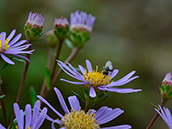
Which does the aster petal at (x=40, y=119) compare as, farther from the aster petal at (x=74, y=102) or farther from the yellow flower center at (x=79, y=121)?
the aster petal at (x=74, y=102)

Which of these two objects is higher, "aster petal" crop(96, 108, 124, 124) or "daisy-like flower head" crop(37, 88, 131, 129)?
"daisy-like flower head" crop(37, 88, 131, 129)

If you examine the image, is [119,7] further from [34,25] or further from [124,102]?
[34,25]

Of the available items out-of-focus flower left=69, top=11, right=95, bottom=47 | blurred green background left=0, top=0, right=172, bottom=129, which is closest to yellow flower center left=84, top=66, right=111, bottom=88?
out-of-focus flower left=69, top=11, right=95, bottom=47

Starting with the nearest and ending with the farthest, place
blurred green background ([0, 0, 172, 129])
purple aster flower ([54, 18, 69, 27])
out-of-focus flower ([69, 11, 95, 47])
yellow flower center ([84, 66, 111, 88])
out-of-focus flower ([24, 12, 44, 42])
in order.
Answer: yellow flower center ([84, 66, 111, 88])
out-of-focus flower ([24, 12, 44, 42])
purple aster flower ([54, 18, 69, 27])
out-of-focus flower ([69, 11, 95, 47])
blurred green background ([0, 0, 172, 129])

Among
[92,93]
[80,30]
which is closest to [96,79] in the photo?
[92,93]

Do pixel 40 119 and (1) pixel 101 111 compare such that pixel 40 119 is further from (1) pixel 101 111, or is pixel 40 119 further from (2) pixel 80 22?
(2) pixel 80 22

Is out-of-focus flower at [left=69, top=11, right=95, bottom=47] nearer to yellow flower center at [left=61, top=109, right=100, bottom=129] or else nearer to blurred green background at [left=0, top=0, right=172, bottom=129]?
yellow flower center at [left=61, top=109, right=100, bottom=129]

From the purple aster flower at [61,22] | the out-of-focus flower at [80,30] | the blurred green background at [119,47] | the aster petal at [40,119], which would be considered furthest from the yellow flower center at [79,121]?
the blurred green background at [119,47]
